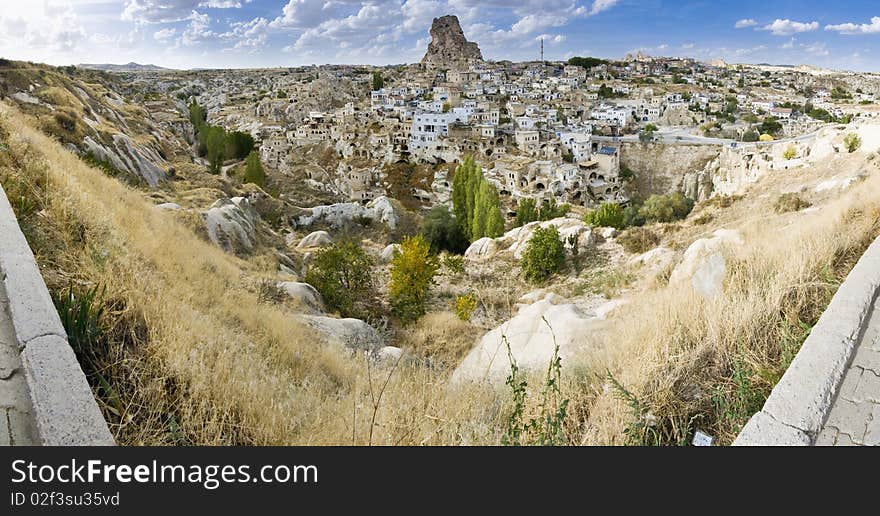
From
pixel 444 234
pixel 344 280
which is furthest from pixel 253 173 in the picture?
pixel 344 280

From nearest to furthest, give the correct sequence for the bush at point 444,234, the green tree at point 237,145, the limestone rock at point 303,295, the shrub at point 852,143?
the limestone rock at point 303,295
the shrub at point 852,143
the bush at point 444,234
the green tree at point 237,145

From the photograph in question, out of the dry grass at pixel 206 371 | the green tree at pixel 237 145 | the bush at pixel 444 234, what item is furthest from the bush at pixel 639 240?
the green tree at pixel 237 145

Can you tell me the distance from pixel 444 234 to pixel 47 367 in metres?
24.2

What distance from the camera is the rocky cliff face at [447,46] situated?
116231mm

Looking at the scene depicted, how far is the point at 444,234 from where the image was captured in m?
26.5

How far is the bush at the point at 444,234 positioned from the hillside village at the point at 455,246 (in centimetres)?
12

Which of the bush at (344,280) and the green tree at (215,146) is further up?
the green tree at (215,146)

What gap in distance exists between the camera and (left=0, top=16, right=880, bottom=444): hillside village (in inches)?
123

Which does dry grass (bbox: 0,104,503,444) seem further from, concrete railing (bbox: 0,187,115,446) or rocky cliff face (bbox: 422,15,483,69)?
rocky cliff face (bbox: 422,15,483,69)

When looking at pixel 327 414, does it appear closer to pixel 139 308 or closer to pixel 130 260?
pixel 139 308

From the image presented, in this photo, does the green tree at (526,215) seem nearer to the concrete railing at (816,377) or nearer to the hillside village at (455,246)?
the hillside village at (455,246)

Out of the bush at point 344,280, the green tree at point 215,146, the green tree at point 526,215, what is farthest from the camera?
the green tree at point 215,146

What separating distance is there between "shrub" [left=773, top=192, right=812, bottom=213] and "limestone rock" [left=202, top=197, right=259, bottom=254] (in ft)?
48.2
